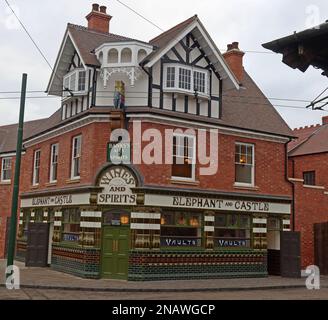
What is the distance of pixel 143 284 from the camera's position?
17.5 metres

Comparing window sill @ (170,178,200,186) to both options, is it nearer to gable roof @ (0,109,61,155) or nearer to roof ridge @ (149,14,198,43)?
roof ridge @ (149,14,198,43)

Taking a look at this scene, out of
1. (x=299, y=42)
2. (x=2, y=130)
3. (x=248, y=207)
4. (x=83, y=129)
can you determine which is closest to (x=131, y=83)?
(x=83, y=129)

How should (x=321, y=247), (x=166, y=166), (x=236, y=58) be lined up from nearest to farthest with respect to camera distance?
(x=166, y=166), (x=321, y=247), (x=236, y=58)

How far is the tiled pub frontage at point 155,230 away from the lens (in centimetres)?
1859

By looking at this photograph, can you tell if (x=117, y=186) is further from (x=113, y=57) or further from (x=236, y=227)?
(x=236, y=227)

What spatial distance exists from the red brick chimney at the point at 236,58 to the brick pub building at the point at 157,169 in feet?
4.87

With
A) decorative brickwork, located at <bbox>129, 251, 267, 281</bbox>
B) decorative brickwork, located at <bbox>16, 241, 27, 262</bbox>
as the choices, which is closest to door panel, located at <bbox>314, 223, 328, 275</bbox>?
decorative brickwork, located at <bbox>129, 251, 267, 281</bbox>

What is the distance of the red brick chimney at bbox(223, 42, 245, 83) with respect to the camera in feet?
81.2

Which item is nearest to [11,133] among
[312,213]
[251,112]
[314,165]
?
[251,112]

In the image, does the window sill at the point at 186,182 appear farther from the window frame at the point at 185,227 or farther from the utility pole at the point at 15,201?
the utility pole at the point at 15,201

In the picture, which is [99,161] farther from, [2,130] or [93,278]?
[2,130]

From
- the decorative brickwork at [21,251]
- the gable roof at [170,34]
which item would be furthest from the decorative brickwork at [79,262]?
the gable roof at [170,34]

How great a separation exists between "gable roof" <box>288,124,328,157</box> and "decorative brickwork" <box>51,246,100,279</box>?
1733cm

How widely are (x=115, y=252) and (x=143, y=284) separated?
192 centimetres
